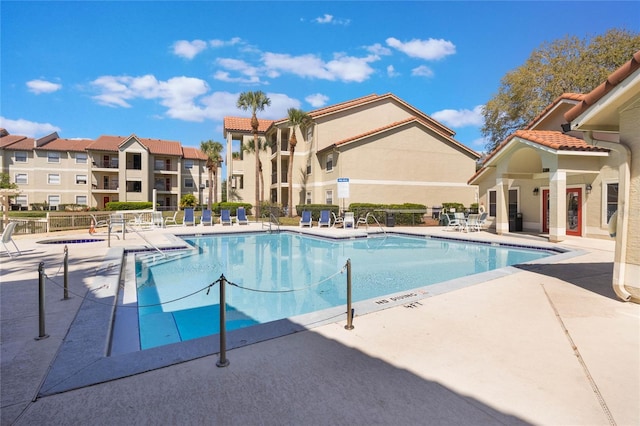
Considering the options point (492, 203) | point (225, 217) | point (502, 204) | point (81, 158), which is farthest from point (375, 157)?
point (81, 158)

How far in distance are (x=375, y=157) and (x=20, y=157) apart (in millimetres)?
46820

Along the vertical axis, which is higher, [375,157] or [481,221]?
[375,157]

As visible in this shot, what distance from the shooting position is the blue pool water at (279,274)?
19.9 feet

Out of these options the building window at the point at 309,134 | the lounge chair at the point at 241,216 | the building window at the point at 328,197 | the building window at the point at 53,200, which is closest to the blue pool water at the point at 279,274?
the lounge chair at the point at 241,216

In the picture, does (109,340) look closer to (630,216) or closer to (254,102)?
(630,216)

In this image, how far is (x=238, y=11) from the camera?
17.0 m

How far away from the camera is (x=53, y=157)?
42.7 metres

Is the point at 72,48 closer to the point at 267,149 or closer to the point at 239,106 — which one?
the point at 239,106

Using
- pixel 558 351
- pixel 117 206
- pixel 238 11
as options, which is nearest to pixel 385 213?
pixel 238 11

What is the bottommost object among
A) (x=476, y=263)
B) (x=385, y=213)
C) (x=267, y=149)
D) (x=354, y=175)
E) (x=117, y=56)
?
(x=476, y=263)

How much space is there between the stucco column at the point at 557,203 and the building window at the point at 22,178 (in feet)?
184

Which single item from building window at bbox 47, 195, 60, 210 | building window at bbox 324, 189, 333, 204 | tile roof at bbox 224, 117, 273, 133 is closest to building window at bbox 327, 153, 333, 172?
building window at bbox 324, 189, 333, 204

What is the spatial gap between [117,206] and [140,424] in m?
42.8

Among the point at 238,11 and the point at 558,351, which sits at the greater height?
the point at 238,11
